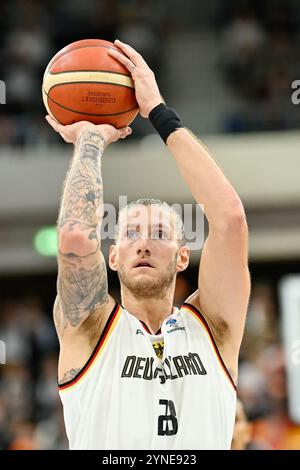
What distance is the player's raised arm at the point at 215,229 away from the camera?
10.3 feet

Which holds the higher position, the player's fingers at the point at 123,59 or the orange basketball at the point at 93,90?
the player's fingers at the point at 123,59

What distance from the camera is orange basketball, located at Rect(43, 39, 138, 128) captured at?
3.41 m

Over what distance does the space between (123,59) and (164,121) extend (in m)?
0.38

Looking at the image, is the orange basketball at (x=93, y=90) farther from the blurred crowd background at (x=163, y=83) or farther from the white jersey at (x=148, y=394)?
the blurred crowd background at (x=163, y=83)

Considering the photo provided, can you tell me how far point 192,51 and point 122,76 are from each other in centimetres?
1002

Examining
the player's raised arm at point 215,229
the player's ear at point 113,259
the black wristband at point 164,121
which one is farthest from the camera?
the player's ear at point 113,259

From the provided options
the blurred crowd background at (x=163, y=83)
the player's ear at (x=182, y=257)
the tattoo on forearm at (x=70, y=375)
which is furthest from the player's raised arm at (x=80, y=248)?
the blurred crowd background at (x=163, y=83)

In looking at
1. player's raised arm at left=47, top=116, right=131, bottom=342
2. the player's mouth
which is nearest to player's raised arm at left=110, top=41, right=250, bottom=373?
the player's mouth

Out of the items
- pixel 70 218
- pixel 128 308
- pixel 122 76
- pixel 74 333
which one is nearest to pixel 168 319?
pixel 128 308

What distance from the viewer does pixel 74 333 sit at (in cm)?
312

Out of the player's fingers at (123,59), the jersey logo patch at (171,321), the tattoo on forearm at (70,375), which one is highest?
the player's fingers at (123,59)

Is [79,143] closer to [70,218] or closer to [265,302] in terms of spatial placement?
[70,218]

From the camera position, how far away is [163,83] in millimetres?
12500

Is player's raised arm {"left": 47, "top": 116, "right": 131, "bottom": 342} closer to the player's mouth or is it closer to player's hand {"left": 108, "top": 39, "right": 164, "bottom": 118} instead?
the player's mouth
